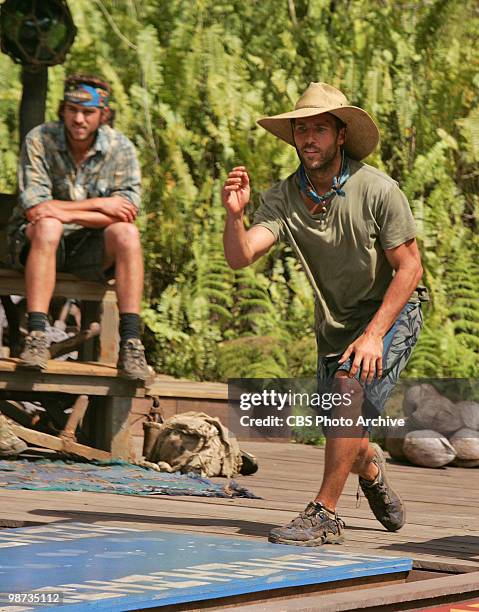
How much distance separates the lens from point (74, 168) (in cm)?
779

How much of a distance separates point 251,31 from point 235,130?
5.15 ft

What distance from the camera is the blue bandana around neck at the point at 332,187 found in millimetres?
5367

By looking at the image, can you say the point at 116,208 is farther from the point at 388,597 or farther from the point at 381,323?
the point at 388,597

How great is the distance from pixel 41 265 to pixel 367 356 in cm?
269

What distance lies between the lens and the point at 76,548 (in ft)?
14.7

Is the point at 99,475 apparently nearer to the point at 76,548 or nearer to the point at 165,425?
the point at 165,425

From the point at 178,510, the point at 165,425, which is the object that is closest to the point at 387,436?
the point at 165,425

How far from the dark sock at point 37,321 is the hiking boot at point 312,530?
2536mm

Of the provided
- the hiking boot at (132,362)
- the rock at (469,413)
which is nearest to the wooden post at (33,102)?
the hiking boot at (132,362)

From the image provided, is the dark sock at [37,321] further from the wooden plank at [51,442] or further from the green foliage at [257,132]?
the green foliage at [257,132]

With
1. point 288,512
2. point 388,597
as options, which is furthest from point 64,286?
point 388,597

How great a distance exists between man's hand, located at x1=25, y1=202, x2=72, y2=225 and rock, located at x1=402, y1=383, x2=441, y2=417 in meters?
2.75

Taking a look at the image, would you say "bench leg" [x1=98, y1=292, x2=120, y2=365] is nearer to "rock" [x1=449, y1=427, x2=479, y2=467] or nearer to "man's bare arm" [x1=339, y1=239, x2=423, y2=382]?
"rock" [x1=449, y1=427, x2=479, y2=467]

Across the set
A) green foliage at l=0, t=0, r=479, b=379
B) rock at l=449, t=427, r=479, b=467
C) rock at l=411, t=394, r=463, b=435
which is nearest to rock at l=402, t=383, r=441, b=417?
rock at l=411, t=394, r=463, b=435
